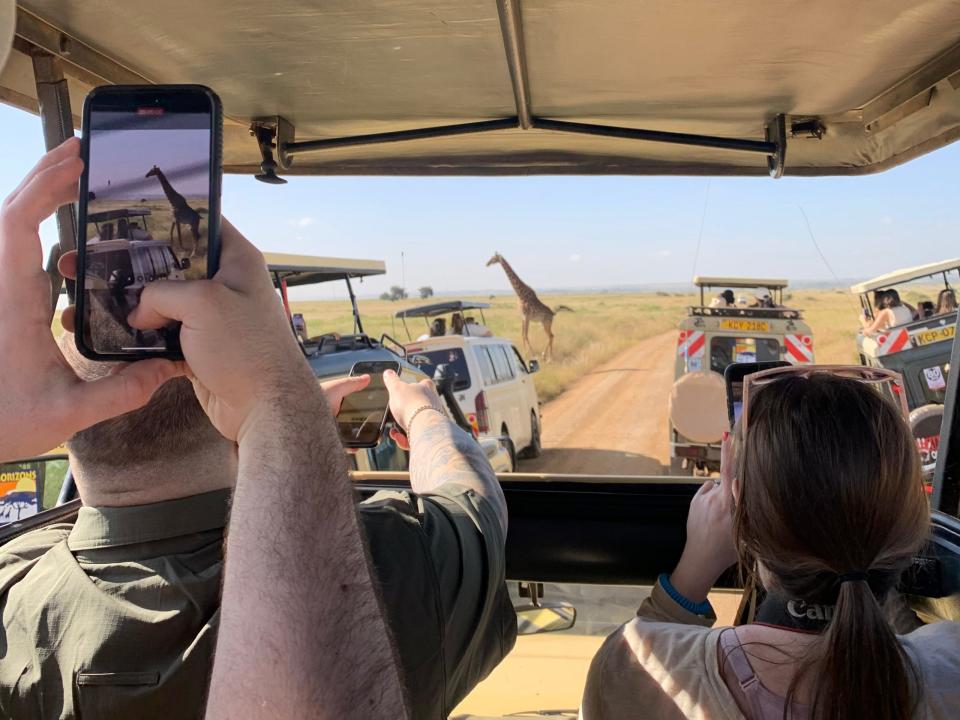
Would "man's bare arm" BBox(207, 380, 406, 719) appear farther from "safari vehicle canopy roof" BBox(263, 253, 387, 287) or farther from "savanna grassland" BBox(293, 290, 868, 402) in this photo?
"savanna grassland" BBox(293, 290, 868, 402)

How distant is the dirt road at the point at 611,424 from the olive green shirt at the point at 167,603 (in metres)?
10.4

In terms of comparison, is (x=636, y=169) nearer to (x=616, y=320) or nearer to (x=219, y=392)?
(x=219, y=392)

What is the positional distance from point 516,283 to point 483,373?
14391 millimetres

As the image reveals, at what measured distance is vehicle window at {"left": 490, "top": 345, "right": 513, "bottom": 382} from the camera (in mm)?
9797

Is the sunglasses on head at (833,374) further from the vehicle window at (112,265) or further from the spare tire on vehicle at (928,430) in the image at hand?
the spare tire on vehicle at (928,430)

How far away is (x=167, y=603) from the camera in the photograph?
1.25 metres

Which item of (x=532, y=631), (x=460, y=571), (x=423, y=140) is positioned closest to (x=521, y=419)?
(x=532, y=631)

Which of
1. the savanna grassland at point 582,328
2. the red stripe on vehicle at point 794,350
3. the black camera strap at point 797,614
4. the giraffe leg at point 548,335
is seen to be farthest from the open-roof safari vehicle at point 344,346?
the giraffe leg at point 548,335

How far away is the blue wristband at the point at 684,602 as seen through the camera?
5.22 ft

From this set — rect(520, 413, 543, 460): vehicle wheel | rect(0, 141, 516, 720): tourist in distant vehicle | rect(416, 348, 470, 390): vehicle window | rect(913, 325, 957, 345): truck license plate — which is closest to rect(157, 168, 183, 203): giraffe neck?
rect(0, 141, 516, 720): tourist in distant vehicle

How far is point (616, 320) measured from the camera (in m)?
47.0

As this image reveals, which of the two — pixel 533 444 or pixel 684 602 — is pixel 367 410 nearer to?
pixel 684 602

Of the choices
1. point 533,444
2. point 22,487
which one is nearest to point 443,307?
point 533,444

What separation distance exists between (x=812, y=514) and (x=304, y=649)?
84cm
